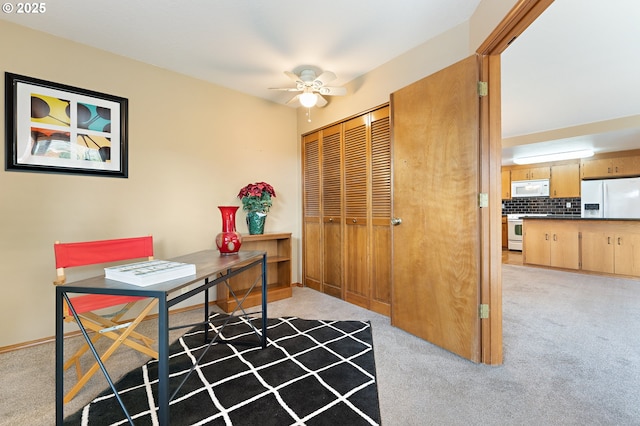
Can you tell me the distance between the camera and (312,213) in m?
3.72

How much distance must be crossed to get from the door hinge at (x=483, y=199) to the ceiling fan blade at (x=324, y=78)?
5.45 ft

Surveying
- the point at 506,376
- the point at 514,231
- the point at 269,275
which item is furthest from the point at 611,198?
the point at 269,275

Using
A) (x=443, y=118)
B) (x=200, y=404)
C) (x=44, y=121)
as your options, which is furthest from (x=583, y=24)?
(x=44, y=121)

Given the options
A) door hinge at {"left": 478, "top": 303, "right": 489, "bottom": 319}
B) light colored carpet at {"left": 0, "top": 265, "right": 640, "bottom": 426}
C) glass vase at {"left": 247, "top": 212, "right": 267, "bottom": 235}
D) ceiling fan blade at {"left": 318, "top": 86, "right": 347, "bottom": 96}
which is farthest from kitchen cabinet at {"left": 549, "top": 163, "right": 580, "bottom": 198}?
glass vase at {"left": 247, "top": 212, "right": 267, "bottom": 235}

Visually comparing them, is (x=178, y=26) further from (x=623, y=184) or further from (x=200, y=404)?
(x=623, y=184)

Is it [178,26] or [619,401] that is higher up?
[178,26]

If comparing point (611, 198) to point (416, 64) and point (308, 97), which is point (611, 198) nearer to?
point (416, 64)

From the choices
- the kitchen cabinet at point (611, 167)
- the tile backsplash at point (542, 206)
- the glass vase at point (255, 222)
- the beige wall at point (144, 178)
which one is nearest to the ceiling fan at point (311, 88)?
the beige wall at point (144, 178)

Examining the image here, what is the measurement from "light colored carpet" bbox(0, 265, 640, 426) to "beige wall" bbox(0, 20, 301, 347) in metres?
0.72

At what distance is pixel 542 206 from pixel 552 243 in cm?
259

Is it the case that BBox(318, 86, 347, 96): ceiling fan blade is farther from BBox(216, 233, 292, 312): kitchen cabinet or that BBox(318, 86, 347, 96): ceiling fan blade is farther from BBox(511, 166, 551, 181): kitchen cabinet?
BBox(511, 166, 551, 181): kitchen cabinet

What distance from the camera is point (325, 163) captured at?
352cm

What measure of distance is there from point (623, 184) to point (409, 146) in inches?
234

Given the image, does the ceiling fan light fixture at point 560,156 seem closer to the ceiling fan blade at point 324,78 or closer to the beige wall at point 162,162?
the beige wall at point 162,162
